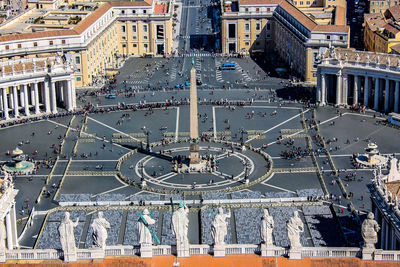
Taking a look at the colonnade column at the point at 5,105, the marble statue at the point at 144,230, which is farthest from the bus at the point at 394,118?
the marble statue at the point at 144,230

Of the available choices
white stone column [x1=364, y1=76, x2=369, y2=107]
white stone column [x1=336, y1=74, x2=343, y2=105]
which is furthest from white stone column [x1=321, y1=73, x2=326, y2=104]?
white stone column [x1=364, y1=76, x2=369, y2=107]

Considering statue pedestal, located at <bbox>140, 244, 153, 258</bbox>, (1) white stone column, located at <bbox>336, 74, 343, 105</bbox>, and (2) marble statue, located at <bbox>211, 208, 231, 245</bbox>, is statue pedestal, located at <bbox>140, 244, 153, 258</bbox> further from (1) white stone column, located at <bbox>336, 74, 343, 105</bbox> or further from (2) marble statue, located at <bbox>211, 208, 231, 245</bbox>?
(1) white stone column, located at <bbox>336, 74, 343, 105</bbox>

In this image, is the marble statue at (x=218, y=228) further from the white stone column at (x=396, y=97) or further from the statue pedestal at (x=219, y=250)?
the white stone column at (x=396, y=97)

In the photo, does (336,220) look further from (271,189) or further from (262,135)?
(262,135)

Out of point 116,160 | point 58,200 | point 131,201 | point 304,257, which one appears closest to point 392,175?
point 304,257

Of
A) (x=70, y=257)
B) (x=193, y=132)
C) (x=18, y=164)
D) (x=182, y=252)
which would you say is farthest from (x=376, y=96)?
(x=70, y=257)

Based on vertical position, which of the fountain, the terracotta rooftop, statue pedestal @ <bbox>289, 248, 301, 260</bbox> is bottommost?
the fountain

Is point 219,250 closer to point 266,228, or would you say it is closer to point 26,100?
point 266,228
